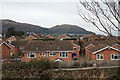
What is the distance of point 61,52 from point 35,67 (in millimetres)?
9737

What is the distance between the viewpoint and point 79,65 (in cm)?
1513

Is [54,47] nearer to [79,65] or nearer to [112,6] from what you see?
[79,65]

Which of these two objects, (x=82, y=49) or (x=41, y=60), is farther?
(x=82, y=49)

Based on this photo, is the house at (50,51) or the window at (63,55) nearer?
the house at (50,51)

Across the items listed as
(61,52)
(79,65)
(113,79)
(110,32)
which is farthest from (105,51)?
(110,32)

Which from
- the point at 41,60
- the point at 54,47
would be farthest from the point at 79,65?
the point at 54,47

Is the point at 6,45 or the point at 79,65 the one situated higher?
the point at 6,45

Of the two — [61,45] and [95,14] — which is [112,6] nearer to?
[95,14]

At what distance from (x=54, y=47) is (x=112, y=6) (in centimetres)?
1840

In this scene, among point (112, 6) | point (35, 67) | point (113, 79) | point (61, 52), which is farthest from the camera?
point (61, 52)

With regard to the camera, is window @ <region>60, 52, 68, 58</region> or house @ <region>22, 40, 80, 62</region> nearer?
house @ <region>22, 40, 80, 62</region>

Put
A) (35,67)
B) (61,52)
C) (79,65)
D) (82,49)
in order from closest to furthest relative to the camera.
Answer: (35,67)
(79,65)
(61,52)
(82,49)


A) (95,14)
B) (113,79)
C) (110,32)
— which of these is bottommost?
(113,79)

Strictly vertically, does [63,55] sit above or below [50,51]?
below
